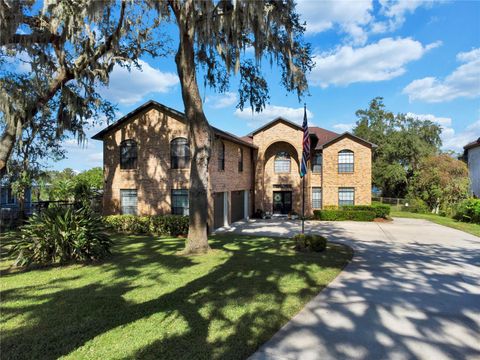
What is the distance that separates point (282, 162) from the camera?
2627 cm

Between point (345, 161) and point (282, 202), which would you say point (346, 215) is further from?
point (282, 202)

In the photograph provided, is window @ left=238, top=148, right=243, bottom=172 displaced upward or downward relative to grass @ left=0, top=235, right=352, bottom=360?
upward

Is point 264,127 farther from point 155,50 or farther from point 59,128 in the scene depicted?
point 59,128

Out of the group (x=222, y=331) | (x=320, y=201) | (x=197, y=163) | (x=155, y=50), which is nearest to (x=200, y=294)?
(x=222, y=331)

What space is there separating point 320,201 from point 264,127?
7.83 m

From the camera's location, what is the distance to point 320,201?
2602 centimetres

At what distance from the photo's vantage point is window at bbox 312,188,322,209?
2603 cm

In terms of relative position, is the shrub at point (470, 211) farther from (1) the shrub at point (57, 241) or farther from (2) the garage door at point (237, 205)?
(1) the shrub at point (57, 241)

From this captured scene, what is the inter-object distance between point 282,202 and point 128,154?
13.5m

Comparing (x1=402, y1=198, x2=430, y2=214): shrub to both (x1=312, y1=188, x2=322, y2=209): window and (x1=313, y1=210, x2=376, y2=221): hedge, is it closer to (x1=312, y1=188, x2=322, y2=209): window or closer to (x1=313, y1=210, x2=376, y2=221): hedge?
(x1=313, y1=210, x2=376, y2=221): hedge

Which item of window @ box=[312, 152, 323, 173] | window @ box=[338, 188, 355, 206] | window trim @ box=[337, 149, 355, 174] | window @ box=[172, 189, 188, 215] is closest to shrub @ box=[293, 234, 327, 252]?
A: window @ box=[172, 189, 188, 215]

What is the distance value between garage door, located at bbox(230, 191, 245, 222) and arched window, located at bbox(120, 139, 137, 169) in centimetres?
704

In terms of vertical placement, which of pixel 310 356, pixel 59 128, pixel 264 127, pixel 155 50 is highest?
pixel 155 50

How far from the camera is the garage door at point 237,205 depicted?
21.8 m
